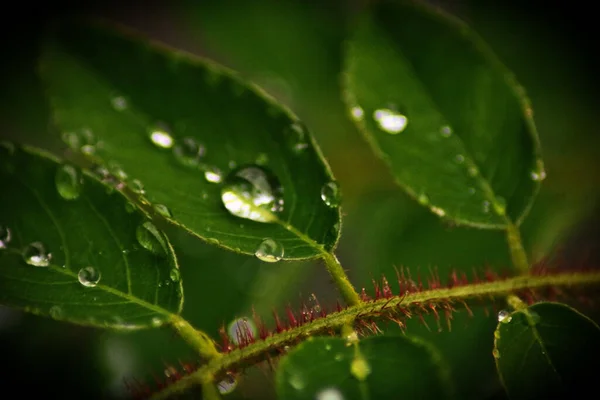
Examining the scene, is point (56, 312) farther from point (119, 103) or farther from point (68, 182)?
point (119, 103)

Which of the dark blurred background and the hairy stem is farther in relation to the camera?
the dark blurred background

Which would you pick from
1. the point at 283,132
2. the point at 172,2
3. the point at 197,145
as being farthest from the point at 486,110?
the point at 172,2

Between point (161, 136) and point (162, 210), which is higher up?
point (161, 136)

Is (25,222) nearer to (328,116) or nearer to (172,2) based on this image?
(328,116)

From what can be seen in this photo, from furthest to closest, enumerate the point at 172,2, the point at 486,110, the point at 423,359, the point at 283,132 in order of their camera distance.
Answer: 1. the point at 172,2
2. the point at 486,110
3. the point at 283,132
4. the point at 423,359

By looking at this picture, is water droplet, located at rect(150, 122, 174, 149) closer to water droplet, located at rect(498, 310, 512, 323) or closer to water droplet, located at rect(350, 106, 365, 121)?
water droplet, located at rect(350, 106, 365, 121)

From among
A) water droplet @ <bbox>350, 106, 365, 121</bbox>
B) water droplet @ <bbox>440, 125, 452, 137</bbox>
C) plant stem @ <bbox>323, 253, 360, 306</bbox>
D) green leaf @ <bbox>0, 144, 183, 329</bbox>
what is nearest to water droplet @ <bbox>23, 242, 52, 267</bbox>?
green leaf @ <bbox>0, 144, 183, 329</bbox>

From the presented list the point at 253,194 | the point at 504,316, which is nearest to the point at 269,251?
the point at 253,194
